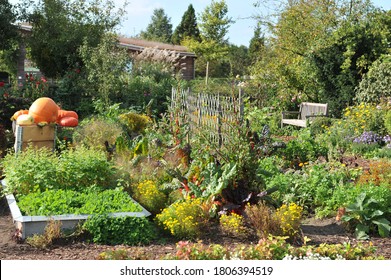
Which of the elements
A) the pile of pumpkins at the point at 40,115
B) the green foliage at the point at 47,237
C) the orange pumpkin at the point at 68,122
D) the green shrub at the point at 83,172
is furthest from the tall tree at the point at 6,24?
the green foliage at the point at 47,237

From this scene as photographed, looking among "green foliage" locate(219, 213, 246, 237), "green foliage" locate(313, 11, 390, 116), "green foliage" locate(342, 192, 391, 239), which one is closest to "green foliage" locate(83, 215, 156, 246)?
"green foliage" locate(219, 213, 246, 237)

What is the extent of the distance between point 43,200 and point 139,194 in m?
1.24

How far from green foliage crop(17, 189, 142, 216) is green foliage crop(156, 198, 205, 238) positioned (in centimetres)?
38

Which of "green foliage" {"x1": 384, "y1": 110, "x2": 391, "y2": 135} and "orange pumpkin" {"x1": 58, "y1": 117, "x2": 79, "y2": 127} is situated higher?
"green foliage" {"x1": 384, "y1": 110, "x2": 391, "y2": 135}

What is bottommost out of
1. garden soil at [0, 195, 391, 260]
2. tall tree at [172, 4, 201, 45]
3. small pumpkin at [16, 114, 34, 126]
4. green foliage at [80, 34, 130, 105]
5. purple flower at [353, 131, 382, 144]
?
garden soil at [0, 195, 391, 260]

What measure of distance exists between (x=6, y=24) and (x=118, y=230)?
50.9ft

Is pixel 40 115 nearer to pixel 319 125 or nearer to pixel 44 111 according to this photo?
pixel 44 111

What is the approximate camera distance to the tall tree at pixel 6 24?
63.1ft

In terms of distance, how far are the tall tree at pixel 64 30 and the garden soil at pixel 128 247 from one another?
1305 cm

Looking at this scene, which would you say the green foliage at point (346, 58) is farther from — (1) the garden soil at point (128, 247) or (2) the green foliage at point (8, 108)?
(1) the garden soil at point (128, 247)

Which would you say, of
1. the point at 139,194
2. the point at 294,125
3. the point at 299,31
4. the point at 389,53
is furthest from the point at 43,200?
the point at 299,31

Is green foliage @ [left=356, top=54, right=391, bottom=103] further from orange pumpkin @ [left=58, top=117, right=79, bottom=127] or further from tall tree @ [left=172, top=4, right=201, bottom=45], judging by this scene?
tall tree @ [left=172, top=4, right=201, bottom=45]

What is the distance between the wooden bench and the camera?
14.6 metres

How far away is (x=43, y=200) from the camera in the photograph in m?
6.14
